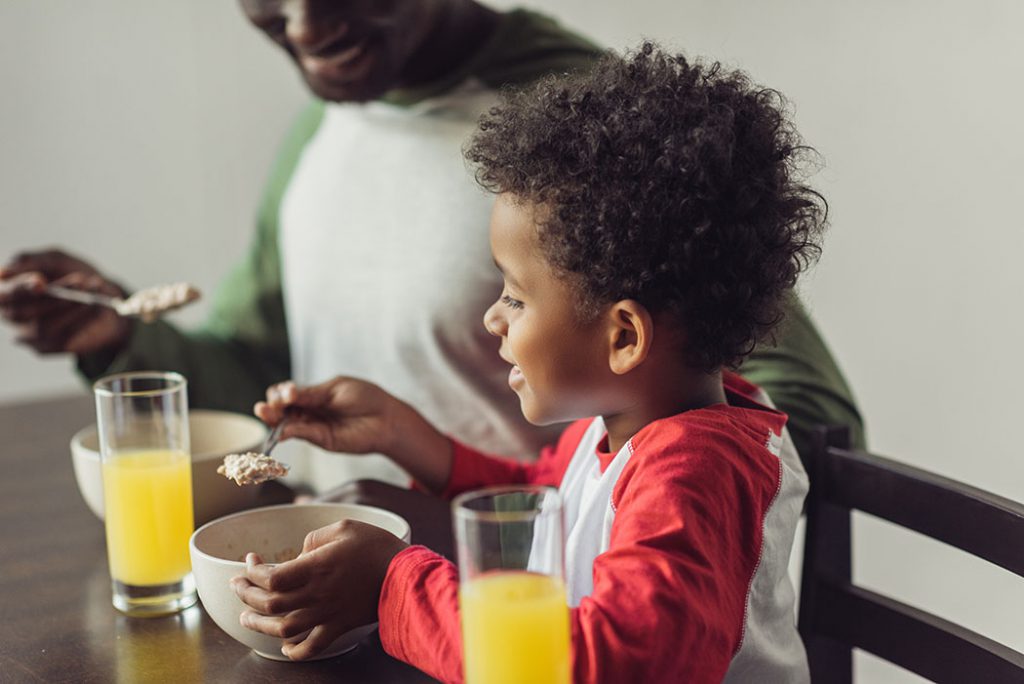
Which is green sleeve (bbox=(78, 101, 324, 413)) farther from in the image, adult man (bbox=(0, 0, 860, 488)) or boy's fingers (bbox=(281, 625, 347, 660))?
boy's fingers (bbox=(281, 625, 347, 660))

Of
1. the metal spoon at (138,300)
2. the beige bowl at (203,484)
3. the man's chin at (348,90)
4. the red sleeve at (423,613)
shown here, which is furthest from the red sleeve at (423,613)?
the man's chin at (348,90)

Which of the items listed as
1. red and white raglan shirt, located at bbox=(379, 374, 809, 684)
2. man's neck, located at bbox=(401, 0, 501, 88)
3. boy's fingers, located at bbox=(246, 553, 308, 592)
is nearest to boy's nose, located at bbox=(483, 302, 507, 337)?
red and white raglan shirt, located at bbox=(379, 374, 809, 684)

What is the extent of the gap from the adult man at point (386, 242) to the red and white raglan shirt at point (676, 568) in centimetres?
55

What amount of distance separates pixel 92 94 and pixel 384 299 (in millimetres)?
1593

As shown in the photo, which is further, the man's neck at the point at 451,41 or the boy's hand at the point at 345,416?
the man's neck at the point at 451,41

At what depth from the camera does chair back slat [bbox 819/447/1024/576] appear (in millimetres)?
881

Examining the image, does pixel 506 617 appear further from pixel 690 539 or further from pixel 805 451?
pixel 805 451

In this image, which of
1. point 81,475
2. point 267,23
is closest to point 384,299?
point 267,23

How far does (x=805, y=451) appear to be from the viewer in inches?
45.4

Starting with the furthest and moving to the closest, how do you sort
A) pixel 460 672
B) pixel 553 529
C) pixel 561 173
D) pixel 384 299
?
1. pixel 384 299
2. pixel 561 173
3. pixel 460 672
4. pixel 553 529

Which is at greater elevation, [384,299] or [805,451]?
[384,299]

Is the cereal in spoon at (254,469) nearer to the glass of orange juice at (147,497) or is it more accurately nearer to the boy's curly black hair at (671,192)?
the glass of orange juice at (147,497)

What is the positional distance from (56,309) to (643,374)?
2.89 feet

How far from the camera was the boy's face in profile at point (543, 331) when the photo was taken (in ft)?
2.87
